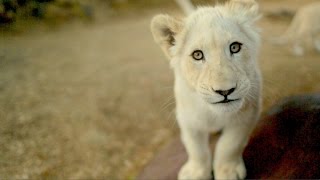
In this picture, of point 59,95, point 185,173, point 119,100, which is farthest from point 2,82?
point 119,100

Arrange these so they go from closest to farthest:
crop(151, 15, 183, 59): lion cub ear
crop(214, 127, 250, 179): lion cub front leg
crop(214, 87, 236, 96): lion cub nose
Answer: crop(214, 87, 236, 96): lion cub nose → crop(151, 15, 183, 59): lion cub ear → crop(214, 127, 250, 179): lion cub front leg

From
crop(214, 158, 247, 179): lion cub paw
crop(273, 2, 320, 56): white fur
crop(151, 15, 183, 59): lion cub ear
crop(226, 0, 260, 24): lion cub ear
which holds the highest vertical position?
crop(226, 0, 260, 24): lion cub ear

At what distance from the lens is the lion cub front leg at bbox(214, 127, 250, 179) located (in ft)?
3.74

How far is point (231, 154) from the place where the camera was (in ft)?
3.79

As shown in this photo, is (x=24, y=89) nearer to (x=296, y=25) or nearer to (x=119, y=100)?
(x=119, y=100)

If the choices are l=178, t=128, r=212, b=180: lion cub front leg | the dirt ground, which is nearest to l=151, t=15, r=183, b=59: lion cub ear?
l=178, t=128, r=212, b=180: lion cub front leg

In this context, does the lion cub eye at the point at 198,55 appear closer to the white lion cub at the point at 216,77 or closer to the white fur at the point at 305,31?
the white lion cub at the point at 216,77

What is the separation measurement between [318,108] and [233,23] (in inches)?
12.9

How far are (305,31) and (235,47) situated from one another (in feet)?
2.73

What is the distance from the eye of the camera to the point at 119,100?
172 centimetres

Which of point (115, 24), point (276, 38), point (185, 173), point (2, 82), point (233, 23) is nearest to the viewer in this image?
point (233, 23)

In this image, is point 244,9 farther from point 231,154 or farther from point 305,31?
point 305,31

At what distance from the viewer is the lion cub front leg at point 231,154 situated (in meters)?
1.14

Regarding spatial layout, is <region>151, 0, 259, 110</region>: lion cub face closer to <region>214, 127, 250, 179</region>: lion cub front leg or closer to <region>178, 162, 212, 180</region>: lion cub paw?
<region>214, 127, 250, 179</region>: lion cub front leg
